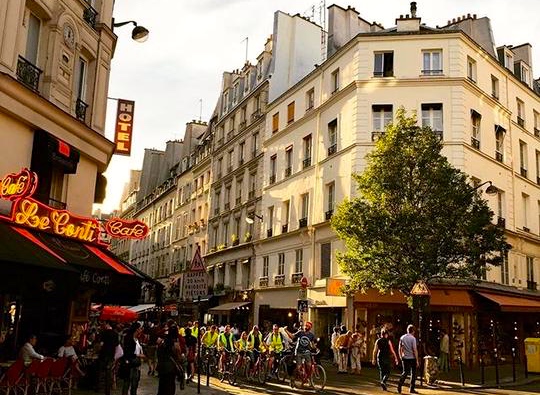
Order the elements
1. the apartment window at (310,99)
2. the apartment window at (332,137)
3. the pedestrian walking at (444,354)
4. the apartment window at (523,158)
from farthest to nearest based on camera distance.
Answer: the apartment window at (310,99) < the apartment window at (523,158) < the apartment window at (332,137) < the pedestrian walking at (444,354)

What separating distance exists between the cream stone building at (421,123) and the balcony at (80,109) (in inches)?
472

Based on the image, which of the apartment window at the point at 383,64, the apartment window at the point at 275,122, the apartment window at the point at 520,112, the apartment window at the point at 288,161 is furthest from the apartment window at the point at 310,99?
the apartment window at the point at 520,112

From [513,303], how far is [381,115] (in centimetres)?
942

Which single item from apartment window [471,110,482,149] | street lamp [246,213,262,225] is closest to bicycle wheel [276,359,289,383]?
apartment window [471,110,482,149]

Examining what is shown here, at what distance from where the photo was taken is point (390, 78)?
2445 centimetres

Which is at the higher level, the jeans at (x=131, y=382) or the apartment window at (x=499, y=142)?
the apartment window at (x=499, y=142)

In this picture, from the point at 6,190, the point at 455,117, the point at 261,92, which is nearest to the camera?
the point at 6,190

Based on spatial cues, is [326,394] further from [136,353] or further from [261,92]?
[261,92]

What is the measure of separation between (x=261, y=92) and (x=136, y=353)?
85.1 feet

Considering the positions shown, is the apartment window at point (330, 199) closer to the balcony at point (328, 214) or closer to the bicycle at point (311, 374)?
the balcony at point (328, 214)

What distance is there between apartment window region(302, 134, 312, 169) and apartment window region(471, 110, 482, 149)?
26.0ft

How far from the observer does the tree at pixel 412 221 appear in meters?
17.9

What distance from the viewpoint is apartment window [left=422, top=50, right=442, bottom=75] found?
2428 cm

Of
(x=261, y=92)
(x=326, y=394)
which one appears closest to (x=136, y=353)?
(x=326, y=394)
